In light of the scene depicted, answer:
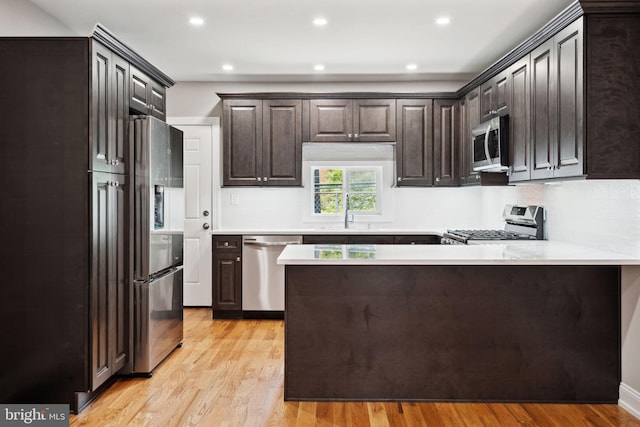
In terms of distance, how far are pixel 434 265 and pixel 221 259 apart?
277 centimetres

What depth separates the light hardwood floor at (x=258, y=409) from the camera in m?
2.59

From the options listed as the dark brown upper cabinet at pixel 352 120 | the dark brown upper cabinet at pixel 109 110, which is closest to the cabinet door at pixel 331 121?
the dark brown upper cabinet at pixel 352 120

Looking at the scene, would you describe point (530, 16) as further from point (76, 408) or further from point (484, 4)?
point (76, 408)

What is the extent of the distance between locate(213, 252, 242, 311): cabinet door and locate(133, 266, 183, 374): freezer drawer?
3.86ft

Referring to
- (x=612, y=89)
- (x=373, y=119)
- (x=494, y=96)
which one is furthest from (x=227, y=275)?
(x=612, y=89)

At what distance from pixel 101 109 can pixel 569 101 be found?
2725 mm

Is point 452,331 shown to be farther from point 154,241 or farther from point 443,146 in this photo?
point 443,146

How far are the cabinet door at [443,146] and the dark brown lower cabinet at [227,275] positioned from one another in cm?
222

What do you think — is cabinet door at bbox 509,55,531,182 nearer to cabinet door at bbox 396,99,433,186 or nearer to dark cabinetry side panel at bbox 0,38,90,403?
cabinet door at bbox 396,99,433,186

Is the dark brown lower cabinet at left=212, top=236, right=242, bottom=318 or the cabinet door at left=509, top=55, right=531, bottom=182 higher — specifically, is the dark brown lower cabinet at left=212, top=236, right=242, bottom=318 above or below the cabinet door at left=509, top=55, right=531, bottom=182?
below

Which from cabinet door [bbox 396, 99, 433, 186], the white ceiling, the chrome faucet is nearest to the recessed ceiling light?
the white ceiling

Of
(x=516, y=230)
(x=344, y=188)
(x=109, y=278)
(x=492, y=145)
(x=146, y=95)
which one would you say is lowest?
(x=109, y=278)

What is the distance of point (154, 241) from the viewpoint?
3.33 m

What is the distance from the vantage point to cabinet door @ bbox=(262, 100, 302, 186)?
520 centimetres
